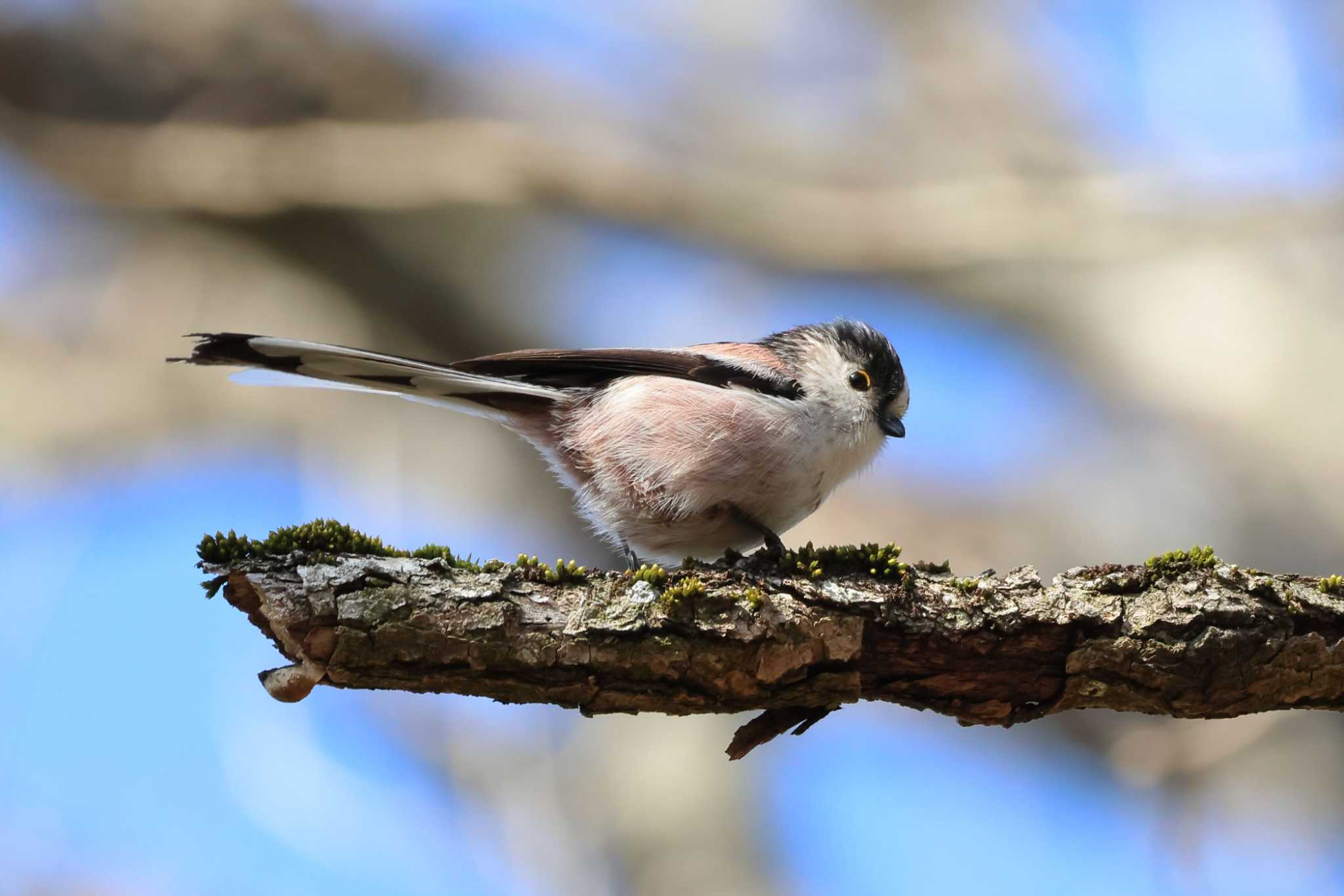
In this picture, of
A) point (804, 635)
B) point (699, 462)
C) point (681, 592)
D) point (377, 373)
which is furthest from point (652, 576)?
point (377, 373)

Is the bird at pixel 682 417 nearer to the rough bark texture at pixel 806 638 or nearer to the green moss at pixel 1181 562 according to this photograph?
the rough bark texture at pixel 806 638

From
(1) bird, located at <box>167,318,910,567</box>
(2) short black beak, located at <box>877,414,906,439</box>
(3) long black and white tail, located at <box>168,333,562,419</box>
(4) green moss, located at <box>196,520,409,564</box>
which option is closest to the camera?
(4) green moss, located at <box>196,520,409,564</box>

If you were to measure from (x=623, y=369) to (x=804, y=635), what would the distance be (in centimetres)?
175

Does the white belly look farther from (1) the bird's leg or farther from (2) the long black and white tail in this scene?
(2) the long black and white tail

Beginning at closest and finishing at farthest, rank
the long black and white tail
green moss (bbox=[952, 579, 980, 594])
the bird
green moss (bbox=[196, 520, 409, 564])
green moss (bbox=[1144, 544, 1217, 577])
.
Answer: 1. green moss (bbox=[196, 520, 409, 564])
2. green moss (bbox=[952, 579, 980, 594])
3. green moss (bbox=[1144, 544, 1217, 577])
4. the long black and white tail
5. the bird

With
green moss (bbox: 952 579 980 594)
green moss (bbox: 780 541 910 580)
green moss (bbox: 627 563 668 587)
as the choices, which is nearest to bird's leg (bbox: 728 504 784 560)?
green moss (bbox: 780 541 910 580)

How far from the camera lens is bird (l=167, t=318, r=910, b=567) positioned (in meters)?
4.02

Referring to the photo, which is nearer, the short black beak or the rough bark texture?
the rough bark texture

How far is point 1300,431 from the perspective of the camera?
29.4 ft

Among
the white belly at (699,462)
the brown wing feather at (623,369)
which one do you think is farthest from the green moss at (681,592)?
the brown wing feather at (623,369)

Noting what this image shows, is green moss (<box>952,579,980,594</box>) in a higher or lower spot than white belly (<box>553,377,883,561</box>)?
lower

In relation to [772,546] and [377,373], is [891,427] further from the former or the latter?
[377,373]

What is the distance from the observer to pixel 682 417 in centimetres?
412

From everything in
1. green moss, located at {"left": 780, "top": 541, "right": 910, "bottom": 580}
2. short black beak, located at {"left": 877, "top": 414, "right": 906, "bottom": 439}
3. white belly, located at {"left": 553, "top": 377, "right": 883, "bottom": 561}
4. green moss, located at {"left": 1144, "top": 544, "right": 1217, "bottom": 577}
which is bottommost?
green moss, located at {"left": 780, "top": 541, "right": 910, "bottom": 580}
